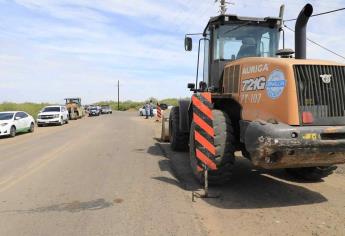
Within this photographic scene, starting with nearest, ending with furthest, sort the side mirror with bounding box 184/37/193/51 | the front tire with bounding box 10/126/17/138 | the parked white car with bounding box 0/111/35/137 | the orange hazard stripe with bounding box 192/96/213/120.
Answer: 1. the orange hazard stripe with bounding box 192/96/213/120
2. the side mirror with bounding box 184/37/193/51
3. the parked white car with bounding box 0/111/35/137
4. the front tire with bounding box 10/126/17/138

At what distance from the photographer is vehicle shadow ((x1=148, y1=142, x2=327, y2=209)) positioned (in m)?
7.50

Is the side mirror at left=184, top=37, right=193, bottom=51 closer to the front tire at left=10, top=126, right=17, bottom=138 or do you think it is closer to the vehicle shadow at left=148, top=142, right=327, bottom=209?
the vehicle shadow at left=148, top=142, right=327, bottom=209

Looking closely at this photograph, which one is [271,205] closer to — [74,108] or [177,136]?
[177,136]

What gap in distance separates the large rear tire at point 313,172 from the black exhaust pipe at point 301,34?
2.41m

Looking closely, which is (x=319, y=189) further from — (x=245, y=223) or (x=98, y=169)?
(x=98, y=169)

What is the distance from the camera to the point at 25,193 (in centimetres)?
836

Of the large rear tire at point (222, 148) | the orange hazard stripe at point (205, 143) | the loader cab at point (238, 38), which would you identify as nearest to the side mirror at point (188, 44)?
the loader cab at point (238, 38)

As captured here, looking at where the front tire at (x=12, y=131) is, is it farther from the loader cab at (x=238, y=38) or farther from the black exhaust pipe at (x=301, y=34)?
the black exhaust pipe at (x=301, y=34)

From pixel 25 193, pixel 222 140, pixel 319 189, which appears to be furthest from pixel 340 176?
pixel 25 193

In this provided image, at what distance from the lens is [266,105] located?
7359mm

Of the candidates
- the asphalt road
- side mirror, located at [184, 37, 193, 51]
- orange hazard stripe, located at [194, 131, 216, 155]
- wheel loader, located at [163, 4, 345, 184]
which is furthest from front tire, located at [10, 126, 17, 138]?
orange hazard stripe, located at [194, 131, 216, 155]

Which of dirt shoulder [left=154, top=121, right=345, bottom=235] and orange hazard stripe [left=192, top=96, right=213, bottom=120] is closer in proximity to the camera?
dirt shoulder [left=154, top=121, right=345, bottom=235]

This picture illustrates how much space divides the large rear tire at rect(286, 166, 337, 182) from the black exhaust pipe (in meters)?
2.41

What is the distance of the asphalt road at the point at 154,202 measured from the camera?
6133 mm
